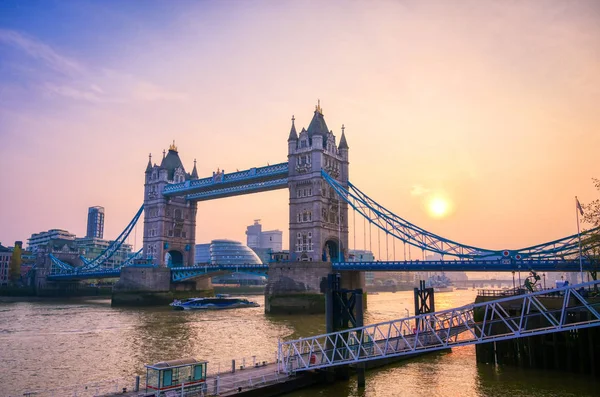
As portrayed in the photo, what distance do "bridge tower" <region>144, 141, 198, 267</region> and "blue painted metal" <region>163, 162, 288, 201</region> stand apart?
279 cm

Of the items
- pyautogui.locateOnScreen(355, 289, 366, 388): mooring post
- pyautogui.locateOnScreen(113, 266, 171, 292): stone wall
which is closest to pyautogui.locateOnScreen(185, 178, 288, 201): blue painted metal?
pyautogui.locateOnScreen(113, 266, 171, 292): stone wall

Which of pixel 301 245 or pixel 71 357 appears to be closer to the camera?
pixel 71 357

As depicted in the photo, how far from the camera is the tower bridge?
2726 inches

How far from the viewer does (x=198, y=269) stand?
9600cm

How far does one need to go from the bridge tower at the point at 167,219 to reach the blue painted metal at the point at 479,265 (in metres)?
49.0

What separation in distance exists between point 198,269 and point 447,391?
74258mm

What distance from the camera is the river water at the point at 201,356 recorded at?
2780 cm

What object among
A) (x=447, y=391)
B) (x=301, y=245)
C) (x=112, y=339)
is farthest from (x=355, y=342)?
(x=301, y=245)

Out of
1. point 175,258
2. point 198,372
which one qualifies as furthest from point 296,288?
point 175,258

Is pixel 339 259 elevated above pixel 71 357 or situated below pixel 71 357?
above

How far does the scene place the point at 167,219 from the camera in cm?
11019

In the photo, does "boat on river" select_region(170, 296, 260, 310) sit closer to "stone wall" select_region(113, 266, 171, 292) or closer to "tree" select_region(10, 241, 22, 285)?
"stone wall" select_region(113, 266, 171, 292)

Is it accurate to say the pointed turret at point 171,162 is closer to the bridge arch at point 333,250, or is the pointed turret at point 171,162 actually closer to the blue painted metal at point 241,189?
the blue painted metal at point 241,189

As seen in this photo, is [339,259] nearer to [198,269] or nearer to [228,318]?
[228,318]
